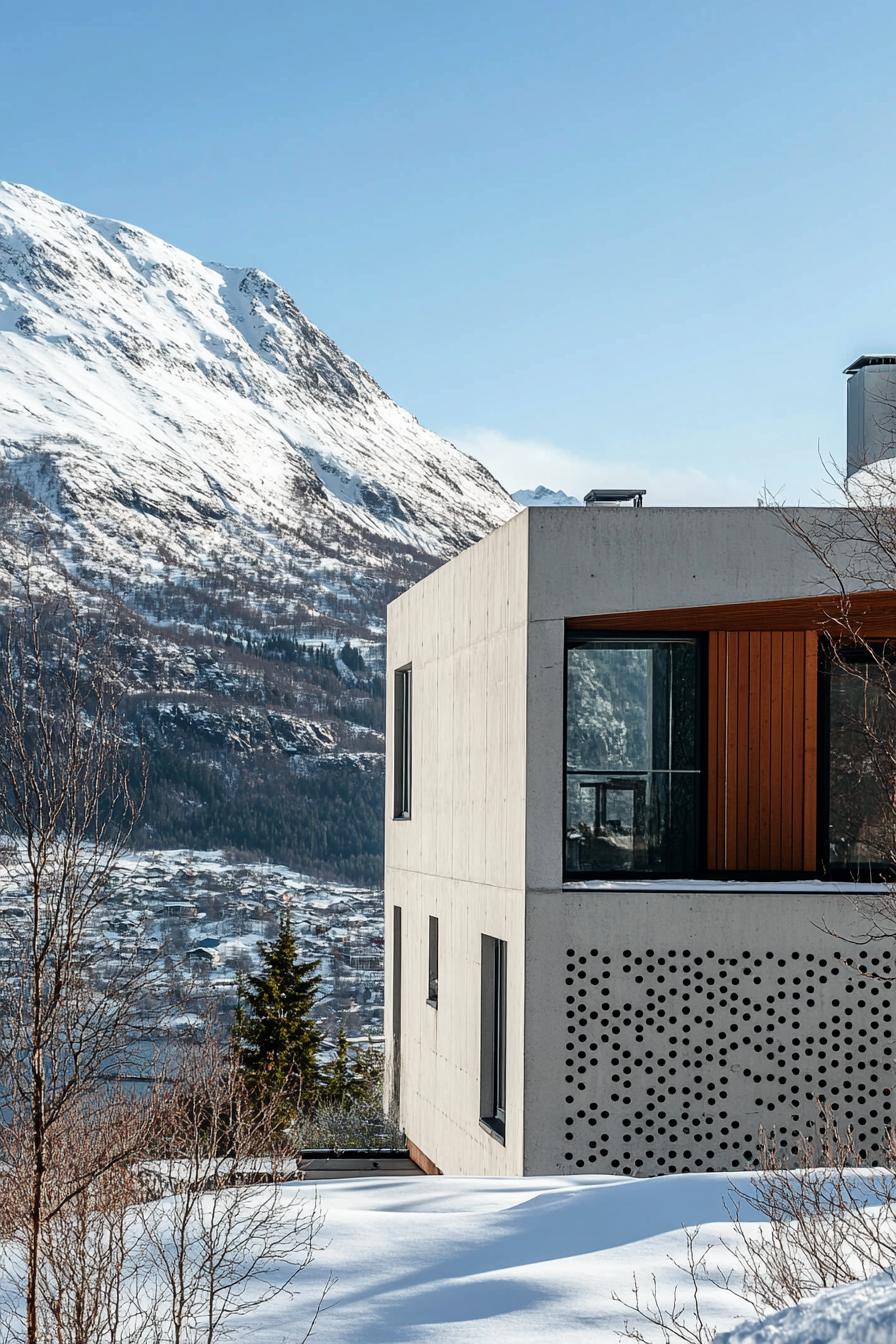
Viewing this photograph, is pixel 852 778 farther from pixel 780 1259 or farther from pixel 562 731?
pixel 780 1259

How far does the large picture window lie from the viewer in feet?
42.0

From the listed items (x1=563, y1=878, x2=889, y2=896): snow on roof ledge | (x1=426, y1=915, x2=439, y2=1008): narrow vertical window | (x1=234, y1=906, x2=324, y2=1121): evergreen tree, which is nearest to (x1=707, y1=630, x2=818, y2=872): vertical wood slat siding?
(x1=563, y1=878, x2=889, y2=896): snow on roof ledge

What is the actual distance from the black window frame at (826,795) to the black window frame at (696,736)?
38.5 inches

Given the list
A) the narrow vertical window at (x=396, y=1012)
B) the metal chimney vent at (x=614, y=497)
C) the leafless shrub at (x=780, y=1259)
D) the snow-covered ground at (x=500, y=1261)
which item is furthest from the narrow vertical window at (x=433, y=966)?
the leafless shrub at (x=780, y=1259)

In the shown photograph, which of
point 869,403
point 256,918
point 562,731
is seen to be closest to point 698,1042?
point 562,731

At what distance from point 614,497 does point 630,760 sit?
11.6ft

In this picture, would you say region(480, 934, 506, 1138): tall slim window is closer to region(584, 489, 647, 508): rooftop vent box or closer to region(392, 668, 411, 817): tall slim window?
region(584, 489, 647, 508): rooftop vent box

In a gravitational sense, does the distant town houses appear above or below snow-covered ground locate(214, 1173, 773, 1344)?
below

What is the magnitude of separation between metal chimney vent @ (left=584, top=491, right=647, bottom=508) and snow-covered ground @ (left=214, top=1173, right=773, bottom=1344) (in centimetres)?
691

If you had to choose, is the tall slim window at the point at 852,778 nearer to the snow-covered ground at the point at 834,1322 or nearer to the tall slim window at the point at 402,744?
the tall slim window at the point at 402,744

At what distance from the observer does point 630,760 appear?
12.9 m

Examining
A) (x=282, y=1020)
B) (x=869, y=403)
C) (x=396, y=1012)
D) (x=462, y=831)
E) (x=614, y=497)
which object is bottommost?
(x=282, y=1020)

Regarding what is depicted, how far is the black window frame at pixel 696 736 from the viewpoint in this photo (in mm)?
12789

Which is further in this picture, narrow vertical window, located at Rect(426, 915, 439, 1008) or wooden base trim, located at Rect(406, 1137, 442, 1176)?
narrow vertical window, located at Rect(426, 915, 439, 1008)
